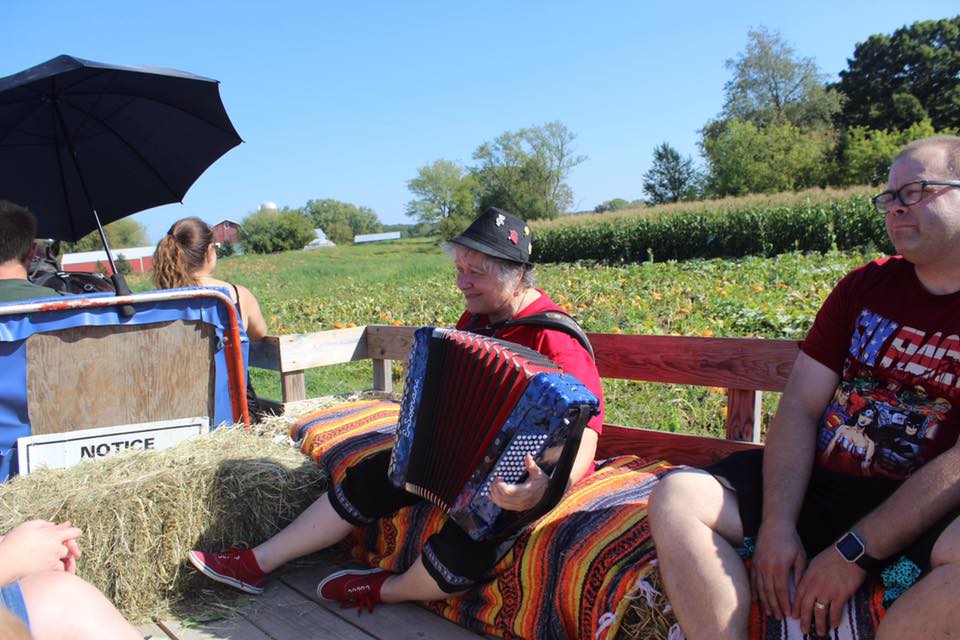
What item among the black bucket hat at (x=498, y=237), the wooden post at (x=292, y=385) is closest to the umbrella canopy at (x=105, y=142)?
the wooden post at (x=292, y=385)

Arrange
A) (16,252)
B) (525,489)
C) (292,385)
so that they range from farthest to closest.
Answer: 1. (292,385)
2. (16,252)
3. (525,489)

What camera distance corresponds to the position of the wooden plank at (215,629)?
2750mm

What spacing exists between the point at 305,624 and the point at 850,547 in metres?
1.98

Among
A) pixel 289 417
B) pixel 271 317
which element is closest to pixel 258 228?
pixel 271 317

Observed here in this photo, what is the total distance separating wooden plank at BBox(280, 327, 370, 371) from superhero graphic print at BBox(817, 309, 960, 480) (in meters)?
3.00

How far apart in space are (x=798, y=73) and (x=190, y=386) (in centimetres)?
6852

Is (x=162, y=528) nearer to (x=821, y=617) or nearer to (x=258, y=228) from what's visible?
(x=821, y=617)

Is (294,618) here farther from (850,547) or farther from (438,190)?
(438,190)

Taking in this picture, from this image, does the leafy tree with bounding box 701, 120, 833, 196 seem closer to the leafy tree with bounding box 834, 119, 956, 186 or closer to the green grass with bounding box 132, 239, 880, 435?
the leafy tree with bounding box 834, 119, 956, 186

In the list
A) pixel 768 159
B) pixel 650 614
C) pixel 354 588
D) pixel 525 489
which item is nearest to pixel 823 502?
pixel 650 614

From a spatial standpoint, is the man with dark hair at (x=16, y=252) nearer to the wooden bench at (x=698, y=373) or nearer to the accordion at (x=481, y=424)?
the accordion at (x=481, y=424)

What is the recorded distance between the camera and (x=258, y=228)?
76.2 m

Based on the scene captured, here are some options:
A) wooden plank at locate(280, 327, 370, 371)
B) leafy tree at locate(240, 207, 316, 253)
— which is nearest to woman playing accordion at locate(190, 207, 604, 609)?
wooden plank at locate(280, 327, 370, 371)

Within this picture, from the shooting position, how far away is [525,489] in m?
2.30
